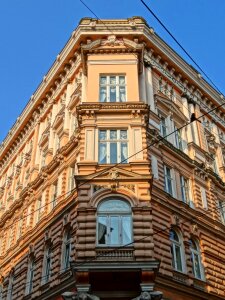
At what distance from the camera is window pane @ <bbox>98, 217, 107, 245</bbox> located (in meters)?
17.7

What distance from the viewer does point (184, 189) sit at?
943 inches

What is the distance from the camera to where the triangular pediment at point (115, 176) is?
19.3m

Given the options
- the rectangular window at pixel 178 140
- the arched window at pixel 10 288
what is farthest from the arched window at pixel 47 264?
the rectangular window at pixel 178 140

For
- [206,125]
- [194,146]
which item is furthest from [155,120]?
Result: [206,125]

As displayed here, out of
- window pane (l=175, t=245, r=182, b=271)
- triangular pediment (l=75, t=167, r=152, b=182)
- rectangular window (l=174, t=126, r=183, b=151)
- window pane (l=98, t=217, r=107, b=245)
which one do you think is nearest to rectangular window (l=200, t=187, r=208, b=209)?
rectangular window (l=174, t=126, r=183, b=151)

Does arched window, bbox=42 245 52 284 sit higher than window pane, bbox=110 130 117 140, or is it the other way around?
window pane, bbox=110 130 117 140

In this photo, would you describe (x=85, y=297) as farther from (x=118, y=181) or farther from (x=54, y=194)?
(x=54, y=194)

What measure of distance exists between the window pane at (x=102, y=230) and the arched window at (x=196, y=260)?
562cm

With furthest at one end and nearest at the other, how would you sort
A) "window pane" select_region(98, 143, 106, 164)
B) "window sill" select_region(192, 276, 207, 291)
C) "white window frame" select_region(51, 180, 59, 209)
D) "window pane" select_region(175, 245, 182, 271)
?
"white window frame" select_region(51, 180, 59, 209) < "window pane" select_region(98, 143, 106, 164) < "window pane" select_region(175, 245, 182, 271) < "window sill" select_region(192, 276, 207, 291)

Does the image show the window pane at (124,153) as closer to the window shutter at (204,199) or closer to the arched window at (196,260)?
the arched window at (196,260)

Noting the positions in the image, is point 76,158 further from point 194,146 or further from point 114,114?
point 194,146

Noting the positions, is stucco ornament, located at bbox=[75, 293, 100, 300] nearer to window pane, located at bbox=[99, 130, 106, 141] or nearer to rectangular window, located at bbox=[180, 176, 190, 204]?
window pane, located at bbox=[99, 130, 106, 141]

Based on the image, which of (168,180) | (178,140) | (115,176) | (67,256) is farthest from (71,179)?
(178,140)

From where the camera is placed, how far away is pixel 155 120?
2480 centimetres
